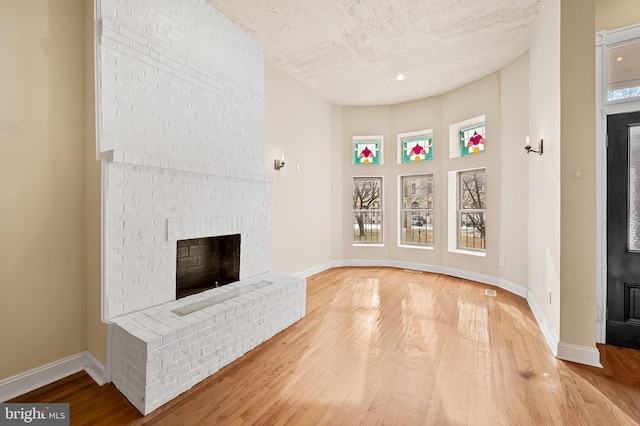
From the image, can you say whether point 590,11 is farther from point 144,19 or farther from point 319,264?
point 319,264

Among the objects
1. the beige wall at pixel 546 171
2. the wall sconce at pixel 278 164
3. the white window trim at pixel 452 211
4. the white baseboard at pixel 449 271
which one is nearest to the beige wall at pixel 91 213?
the wall sconce at pixel 278 164

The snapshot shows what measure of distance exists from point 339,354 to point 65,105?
306 cm

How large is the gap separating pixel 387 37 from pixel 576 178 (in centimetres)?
260

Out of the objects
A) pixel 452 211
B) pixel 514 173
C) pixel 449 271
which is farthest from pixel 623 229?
pixel 449 271

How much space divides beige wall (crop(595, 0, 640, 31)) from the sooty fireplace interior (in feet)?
14.0

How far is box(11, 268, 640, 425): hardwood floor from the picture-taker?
168 centimetres

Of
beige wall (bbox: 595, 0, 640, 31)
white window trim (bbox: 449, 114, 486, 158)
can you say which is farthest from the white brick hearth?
white window trim (bbox: 449, 114, 486, 158)

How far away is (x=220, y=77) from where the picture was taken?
3033 mm

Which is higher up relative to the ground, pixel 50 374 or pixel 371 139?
pixel 371 139

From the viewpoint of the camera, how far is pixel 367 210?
19.4 ft

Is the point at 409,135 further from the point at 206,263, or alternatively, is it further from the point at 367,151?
the point at 206,263

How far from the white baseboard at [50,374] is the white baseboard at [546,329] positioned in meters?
3.70

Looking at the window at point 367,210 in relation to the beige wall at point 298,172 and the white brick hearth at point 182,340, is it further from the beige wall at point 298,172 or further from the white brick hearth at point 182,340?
the white brick hearth at point 182,340

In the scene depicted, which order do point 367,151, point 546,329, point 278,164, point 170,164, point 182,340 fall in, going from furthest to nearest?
point 367,151 → point 278,164 → point 546,329 → point 170,164 → point 182,340
